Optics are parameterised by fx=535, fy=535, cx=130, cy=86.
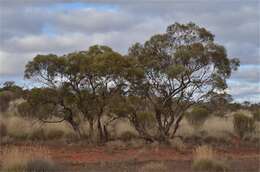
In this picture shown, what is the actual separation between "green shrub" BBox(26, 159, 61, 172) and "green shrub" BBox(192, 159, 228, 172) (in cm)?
435

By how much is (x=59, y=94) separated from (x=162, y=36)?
5397 millimetres

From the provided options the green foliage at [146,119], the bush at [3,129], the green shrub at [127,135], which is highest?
the green foliage at [146,119]

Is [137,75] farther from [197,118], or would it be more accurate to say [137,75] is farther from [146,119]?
[197,118]

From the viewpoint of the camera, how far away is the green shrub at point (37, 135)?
28.3m

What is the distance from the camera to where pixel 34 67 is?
24.2 meters

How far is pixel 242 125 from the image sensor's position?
31.4 metres

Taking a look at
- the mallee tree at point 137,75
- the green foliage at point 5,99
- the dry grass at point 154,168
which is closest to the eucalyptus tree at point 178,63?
the mallee tree at point 137,75

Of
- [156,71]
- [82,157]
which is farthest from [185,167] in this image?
[156,71]

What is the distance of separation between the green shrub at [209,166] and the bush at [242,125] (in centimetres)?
1499

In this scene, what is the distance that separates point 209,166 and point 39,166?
5.11 meters

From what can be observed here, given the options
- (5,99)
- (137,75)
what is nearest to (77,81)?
(137,75)

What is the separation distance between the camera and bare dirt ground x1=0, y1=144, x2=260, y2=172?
55.6ft

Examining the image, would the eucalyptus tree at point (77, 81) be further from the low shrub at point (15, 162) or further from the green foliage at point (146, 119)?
the low shrub at point (15, 162)

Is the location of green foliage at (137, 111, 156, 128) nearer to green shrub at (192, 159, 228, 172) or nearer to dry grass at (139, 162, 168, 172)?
green shrub at (192, 159, 228, 172)
